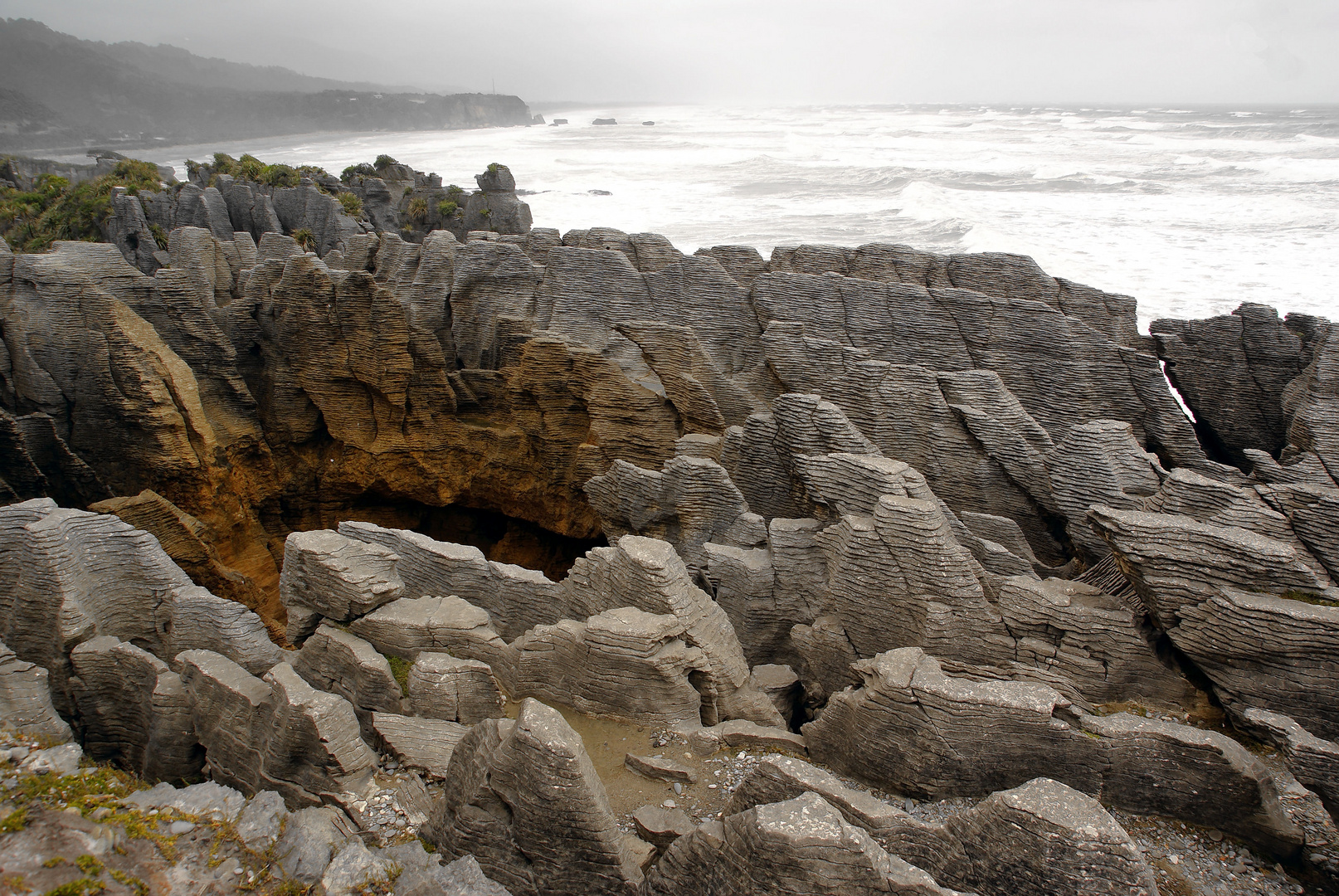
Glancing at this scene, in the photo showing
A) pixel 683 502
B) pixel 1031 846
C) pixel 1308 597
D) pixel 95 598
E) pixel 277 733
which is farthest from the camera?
pixel 683 502

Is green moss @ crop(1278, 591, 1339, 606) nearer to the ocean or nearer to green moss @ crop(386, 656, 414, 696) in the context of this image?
green moss @ crop(386, 656, 414, 696)

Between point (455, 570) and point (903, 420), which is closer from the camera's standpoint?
point (455, 570)

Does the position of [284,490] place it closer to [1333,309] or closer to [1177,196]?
[1333,309]

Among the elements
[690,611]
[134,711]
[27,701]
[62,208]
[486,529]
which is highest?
[62,208]

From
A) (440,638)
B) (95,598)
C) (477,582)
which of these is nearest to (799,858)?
(440,638)

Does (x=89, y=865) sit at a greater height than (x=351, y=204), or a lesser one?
lesser

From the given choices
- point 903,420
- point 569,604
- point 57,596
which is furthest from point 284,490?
point 903,420

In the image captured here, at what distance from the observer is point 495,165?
43062mm

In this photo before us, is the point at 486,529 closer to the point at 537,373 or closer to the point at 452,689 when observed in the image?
the point at 537,373

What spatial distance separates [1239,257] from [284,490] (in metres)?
48.5

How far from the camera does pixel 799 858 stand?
5961 mm

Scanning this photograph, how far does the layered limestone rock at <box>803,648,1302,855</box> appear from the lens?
762 centimetres

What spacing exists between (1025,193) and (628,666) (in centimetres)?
6577

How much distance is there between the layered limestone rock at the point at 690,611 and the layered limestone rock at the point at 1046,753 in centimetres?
200
